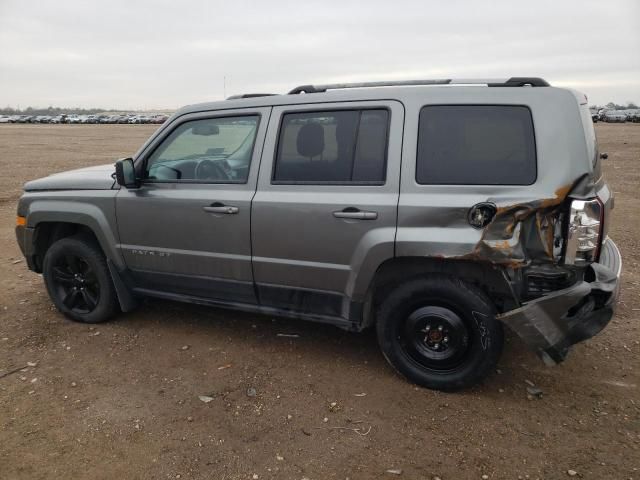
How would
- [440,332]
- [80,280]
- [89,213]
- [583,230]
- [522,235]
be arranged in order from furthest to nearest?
[80,280], [89,213], [440,332], [522,235], [583,230]

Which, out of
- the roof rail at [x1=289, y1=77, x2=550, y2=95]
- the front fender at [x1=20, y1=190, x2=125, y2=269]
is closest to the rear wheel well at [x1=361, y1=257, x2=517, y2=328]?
the roof rail at [x1=289, y1=77, x2=550, y2=95]

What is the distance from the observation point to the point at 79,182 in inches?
171

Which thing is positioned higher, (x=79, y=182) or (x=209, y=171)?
(x=209, y=171)

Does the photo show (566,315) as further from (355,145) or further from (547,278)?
(355,145)

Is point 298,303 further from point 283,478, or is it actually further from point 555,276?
point 555,276

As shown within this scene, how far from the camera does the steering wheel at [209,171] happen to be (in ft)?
12.9

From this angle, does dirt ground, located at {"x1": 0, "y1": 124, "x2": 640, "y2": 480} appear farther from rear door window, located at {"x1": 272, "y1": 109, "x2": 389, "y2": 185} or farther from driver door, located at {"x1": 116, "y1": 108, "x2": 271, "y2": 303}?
rear door window, located at {"x1": 272, "y1": 109, "x2": 389, "y2": 185}

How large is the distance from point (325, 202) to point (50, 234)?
9.48 feet

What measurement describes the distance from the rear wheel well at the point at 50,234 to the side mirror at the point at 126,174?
2.65ft

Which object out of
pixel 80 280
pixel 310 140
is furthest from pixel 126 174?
pixel 310 140

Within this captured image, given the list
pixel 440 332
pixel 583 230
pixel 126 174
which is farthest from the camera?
pixel 126 174

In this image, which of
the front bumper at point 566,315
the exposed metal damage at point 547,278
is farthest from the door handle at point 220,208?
the front bumper at point 566,315

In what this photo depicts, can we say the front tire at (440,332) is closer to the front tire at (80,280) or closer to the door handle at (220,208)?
the door handle at (220,208)

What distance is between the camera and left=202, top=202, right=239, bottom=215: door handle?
3633 millimetres
